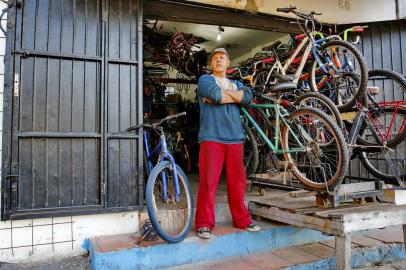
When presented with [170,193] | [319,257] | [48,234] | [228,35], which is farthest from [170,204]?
[228,35]

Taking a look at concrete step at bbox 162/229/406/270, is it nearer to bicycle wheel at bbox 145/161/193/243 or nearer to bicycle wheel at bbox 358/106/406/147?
bicycle wheel at bbox 145/161/193/243

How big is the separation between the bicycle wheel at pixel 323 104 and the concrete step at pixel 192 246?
1.44m

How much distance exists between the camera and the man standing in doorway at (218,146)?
3549 millimetres

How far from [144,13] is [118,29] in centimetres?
63

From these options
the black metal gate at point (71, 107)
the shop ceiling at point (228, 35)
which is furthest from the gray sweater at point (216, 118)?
the shop ceiling at point (228, 35)

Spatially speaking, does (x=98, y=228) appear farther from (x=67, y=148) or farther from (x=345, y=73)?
(x=345, y=73)

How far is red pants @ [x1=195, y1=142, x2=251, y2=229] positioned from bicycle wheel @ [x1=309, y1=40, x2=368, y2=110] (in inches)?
64.5

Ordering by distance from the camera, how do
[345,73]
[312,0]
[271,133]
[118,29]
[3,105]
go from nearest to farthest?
[3,105] → [118,29] → [345,73] → [271,133] → [312,0]

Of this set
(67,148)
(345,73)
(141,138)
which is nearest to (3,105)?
(67,148)

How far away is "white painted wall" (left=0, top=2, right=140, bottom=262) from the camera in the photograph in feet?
11.0

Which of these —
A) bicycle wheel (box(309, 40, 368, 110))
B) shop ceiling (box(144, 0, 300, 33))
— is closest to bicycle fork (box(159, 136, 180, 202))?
shop ceiling (box(144, 0, 300, 33))

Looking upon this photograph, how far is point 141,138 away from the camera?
3.90 metres

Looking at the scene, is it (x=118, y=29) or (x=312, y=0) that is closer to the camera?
(x=118, y=29)

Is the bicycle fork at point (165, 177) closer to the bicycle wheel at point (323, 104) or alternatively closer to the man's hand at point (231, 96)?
the man's hand at point (231, 96)
